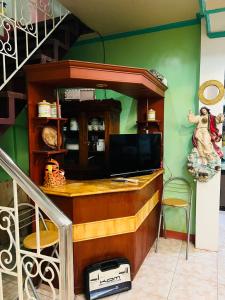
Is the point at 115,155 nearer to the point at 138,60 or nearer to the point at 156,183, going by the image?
the point at 156,183

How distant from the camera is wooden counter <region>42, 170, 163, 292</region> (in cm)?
221

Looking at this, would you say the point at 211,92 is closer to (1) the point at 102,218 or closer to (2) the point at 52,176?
(1) the point at 102,218

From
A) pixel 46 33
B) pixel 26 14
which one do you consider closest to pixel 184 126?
pixel 46 33

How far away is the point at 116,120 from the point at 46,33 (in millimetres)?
1420

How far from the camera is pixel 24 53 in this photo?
8.67ft

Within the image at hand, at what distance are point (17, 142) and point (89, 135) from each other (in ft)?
3.36

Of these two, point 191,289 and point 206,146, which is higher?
point 206,146

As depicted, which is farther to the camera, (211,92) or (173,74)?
(173,74)

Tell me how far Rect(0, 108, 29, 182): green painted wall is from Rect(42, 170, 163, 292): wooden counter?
1306 mm

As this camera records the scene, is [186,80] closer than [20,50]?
No

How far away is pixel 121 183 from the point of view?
253 centimetres

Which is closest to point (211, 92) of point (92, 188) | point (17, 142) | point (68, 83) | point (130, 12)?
point (130, 12)

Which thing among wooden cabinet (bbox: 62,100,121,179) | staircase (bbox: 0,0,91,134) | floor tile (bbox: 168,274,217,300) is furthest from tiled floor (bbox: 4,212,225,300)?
staircase (bbox: 0,0,91,134)

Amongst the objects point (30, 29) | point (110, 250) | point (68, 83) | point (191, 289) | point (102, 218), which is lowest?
point (191, 289)
